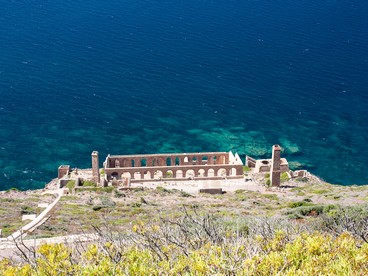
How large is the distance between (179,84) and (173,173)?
3160 cm

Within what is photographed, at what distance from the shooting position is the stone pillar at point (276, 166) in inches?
2309

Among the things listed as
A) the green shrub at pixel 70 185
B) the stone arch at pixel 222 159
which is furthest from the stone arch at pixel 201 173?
the green shrub at pixel 70 185

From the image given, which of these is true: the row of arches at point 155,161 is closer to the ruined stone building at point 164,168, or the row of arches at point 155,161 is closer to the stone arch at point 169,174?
the ruined stone building at point 164,168

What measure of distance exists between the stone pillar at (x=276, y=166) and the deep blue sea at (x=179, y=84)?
13311 mm

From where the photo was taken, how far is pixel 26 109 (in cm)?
8244

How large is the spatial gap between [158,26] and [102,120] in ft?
124

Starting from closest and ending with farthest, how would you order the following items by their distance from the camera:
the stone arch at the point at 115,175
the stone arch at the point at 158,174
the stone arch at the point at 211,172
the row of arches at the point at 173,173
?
1. the stone arch at the point at 115,175
2. the row of arches at the point at 173,173
3. the stone arch at the point at 158,174
4. the stone arch at the point at 211,172

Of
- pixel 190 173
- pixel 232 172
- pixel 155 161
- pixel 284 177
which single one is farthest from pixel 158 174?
pixel 284 177

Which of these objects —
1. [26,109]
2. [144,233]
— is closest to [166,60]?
[26,109]

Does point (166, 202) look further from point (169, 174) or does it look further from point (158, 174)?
point (169, 174)

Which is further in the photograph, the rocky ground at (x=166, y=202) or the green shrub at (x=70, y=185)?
the green shrub at (x=70, y=185)

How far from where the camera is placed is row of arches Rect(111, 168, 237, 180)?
6172 cm

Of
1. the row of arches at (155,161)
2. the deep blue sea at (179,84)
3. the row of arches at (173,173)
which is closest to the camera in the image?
the row of arches at (173,173)

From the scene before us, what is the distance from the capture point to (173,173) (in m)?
62.5
